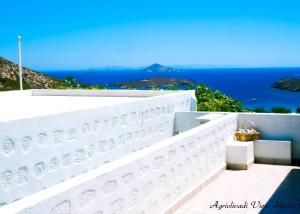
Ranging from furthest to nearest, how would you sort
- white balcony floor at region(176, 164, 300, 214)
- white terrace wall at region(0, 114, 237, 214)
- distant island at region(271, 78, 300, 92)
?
distant island at region(271, 78, 300, 92), white balcony floor at region(176, 164, 300, 214), white terrace wall at region(0, 114, 237, 214)

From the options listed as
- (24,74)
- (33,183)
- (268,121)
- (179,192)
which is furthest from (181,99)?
(24,74)

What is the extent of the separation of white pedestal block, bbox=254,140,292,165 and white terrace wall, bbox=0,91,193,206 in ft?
6.73

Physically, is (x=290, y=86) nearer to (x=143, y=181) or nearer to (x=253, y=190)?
(x=253, y=190)

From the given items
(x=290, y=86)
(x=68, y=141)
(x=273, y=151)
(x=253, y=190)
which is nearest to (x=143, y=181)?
(x=68, y=141)

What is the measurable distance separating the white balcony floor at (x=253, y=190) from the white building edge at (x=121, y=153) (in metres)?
0.18

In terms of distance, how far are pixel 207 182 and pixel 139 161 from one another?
2.41 m

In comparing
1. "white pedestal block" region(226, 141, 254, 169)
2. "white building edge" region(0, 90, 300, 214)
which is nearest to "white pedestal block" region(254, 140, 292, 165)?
"white building edge" region(0, 90, 300, 214)

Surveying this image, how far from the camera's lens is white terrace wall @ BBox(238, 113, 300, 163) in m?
8.27

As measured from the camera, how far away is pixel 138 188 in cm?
476

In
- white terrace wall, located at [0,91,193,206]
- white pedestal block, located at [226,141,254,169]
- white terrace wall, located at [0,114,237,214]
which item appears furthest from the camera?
white pedestal block, located at [226,141,254,169]

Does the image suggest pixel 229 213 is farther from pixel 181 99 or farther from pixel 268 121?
pixel 181 99

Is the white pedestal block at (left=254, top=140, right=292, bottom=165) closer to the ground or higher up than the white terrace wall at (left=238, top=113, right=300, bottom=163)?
closer to the ground

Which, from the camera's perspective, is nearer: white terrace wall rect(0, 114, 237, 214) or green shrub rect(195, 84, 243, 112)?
white terrace wall rect(0, 114, 237, 214)

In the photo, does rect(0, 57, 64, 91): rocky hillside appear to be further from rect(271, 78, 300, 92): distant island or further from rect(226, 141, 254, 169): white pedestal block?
rect(271, 78, 300, 92): distant island
